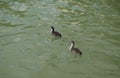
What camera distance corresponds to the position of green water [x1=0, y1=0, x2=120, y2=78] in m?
9.73

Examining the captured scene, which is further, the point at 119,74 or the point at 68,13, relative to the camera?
the point at 68,13

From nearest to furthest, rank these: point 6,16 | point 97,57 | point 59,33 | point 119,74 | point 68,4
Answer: point 119,74 < point 97,57 < point 59,33 < point 6,16 < point 68,4

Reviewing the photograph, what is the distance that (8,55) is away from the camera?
1052cm

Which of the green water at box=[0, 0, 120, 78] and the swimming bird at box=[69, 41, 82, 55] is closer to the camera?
the green water at box=[0, 0, 120, 78]

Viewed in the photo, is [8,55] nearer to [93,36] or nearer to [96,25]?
[93,36]

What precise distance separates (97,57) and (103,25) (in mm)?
3272

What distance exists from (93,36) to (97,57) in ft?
6.13

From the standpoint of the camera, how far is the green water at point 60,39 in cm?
973

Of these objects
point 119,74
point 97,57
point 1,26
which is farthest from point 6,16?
point 119,74

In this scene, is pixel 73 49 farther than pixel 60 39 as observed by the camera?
No

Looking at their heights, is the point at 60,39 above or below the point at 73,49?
below

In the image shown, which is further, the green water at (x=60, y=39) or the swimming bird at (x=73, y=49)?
the swimming bird at (x=73, y=49)

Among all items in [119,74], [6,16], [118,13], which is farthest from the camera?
[118,13]

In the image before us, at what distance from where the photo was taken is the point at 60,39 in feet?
38.7
